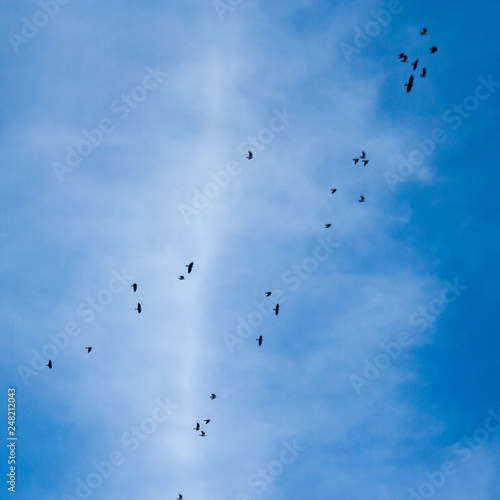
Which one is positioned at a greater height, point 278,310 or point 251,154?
point 251,154

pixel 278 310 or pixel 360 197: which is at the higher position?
pixel 360 197

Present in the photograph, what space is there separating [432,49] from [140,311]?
154ft

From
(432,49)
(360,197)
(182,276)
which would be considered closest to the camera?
(432,49)

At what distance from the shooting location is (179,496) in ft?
260

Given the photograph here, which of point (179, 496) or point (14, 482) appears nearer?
point (14, 482)

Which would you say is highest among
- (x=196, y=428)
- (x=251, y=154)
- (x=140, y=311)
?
(x=251, y=154)

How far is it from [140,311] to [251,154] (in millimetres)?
24620

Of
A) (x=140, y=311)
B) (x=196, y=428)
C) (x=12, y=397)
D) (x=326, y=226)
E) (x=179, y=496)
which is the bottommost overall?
(x=179, y=496)

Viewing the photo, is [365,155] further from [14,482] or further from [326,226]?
[14,482]

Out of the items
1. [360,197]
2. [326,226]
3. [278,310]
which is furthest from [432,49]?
[278,310]

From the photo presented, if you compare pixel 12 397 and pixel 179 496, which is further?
pixel 179 496

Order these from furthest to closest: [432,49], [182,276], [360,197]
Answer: [360,197] → [182,276] → [432,49]

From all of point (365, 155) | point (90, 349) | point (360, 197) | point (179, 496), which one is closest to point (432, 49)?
point (365, 155)

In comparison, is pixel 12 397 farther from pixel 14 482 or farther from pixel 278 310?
pixel 278 310
